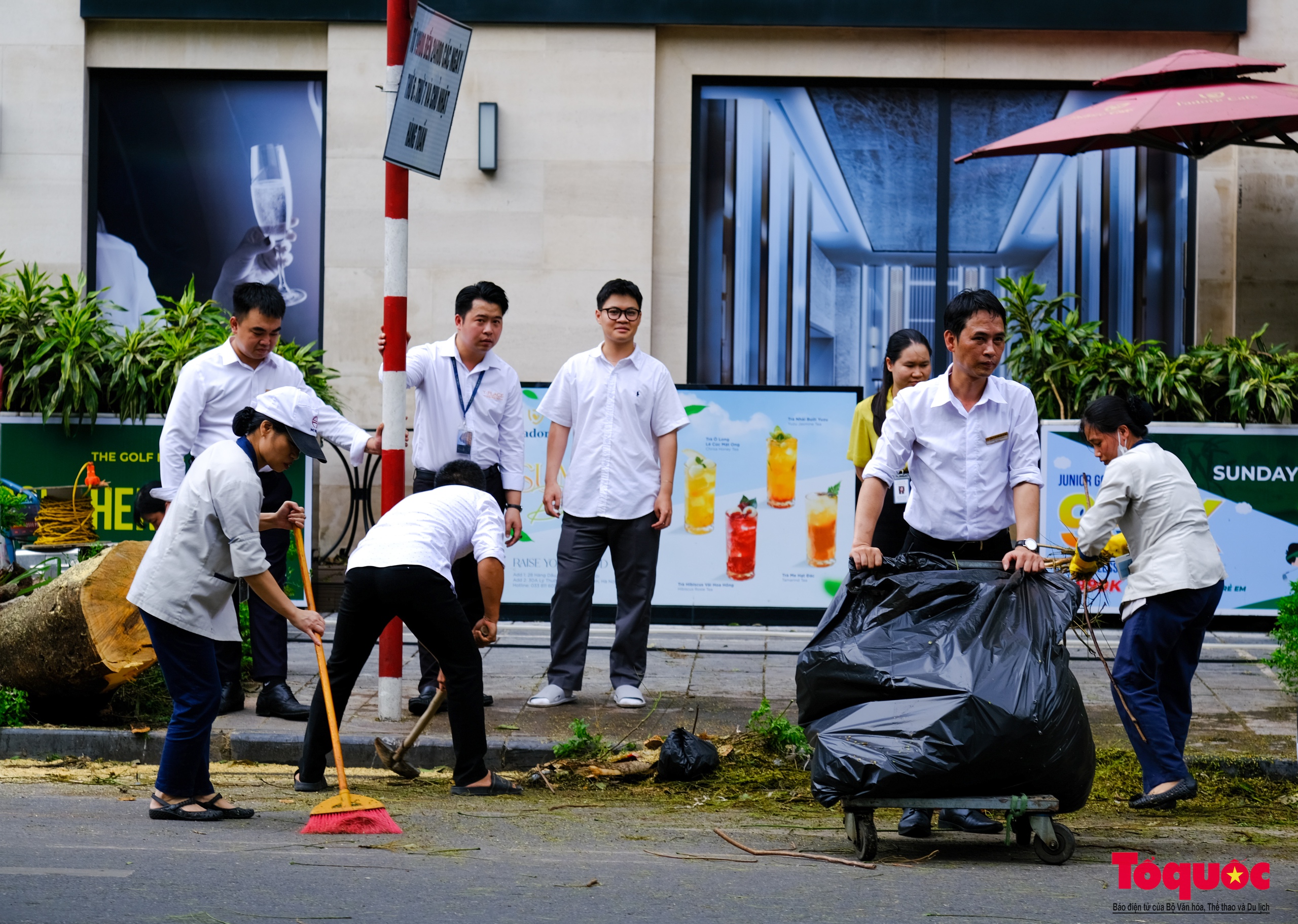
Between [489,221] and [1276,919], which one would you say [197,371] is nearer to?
[489,221]

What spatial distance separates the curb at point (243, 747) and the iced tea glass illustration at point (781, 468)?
348 centimetres

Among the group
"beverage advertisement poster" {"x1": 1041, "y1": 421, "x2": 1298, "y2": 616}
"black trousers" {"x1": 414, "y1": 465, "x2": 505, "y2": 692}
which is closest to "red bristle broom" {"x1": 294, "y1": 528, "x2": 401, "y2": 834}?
"black trousers" {"x1": 414, "y1": 465, "x2": 505, "y2": 692}

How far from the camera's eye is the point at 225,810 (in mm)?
5117

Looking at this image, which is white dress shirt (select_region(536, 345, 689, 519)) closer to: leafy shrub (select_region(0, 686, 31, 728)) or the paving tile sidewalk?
the paving tile sidewalk

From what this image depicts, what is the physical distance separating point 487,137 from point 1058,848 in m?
7.48

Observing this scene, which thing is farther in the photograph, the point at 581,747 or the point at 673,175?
the point at 673,175

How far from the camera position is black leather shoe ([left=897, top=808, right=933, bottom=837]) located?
4.93 m

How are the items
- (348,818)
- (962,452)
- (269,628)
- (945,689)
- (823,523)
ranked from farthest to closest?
1. (823,523)
2. (269,628)
3. (962,452)
4. (348,818)
5. (945,689)

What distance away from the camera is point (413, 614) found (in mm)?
5367

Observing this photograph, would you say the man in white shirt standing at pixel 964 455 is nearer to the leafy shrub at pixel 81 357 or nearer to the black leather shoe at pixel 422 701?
the black leather shoe at pixel 422 701

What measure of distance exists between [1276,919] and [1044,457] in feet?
18.2

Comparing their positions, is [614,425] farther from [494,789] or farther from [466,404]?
[494,789]

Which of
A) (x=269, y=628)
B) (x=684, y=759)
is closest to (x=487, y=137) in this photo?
(x=269, y=628)

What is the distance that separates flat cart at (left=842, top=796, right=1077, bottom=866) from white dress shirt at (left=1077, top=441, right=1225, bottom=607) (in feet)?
4.31
